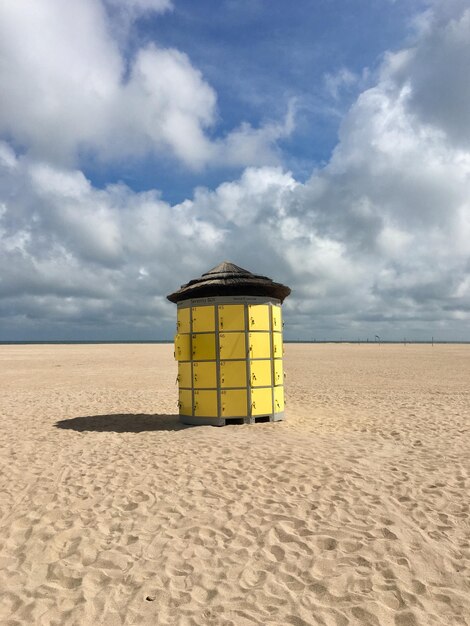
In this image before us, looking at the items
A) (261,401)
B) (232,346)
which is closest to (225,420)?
(261,401)

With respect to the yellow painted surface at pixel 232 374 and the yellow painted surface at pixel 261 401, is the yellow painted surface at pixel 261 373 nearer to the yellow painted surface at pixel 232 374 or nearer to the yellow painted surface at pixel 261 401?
the yellow painted surface at pixel 261 401

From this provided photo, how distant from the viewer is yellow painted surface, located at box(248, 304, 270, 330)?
1217 centimetres

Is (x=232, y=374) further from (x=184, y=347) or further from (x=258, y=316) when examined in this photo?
(x=258, y=316)

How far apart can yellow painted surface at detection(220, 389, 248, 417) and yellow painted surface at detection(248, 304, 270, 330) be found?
1670 millimetres

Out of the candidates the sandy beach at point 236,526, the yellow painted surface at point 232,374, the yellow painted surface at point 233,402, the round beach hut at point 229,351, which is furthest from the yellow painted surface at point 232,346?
the sandy beach at point 236,526

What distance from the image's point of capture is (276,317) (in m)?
12.9

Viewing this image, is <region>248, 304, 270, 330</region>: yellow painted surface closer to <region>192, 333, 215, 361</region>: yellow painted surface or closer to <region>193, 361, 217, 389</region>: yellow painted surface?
<region>192, 333, 215, 361</region>: yellow painted surface

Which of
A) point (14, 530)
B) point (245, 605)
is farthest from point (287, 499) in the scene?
point (14, 530)

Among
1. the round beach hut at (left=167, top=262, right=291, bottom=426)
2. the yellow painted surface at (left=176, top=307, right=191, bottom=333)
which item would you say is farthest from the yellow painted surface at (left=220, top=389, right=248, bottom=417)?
the yellow painted surface at (left=176, top=307, right=191, bottom=333)

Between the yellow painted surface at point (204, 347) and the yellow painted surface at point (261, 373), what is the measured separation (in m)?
1.07

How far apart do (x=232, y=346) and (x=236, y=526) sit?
631 cm

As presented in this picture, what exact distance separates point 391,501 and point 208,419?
19.8 ft

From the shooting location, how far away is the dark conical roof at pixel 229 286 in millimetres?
12070

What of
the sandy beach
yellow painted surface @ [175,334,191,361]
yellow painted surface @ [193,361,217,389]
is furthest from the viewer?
yellow painted surface @ [175,334,191,361]
